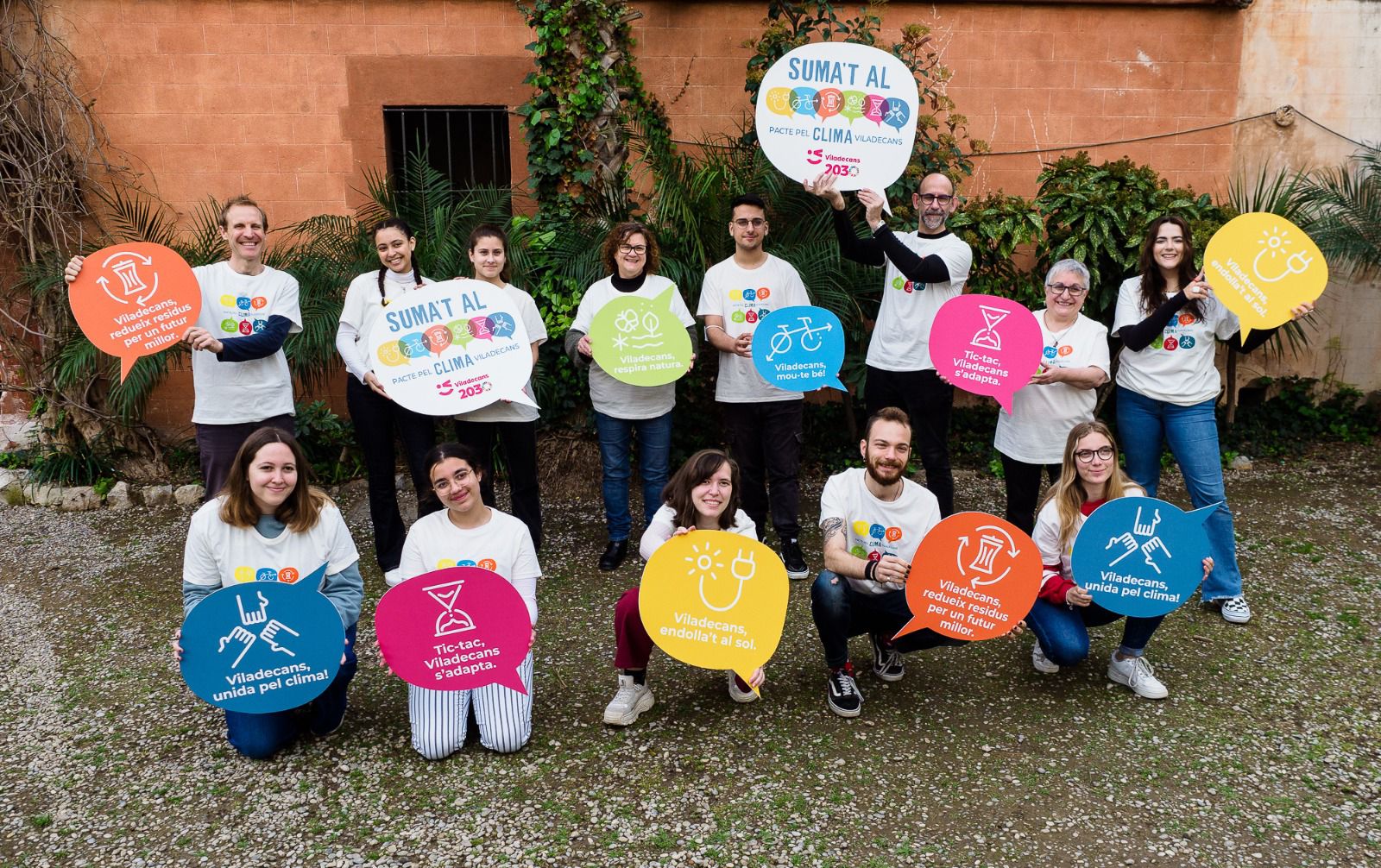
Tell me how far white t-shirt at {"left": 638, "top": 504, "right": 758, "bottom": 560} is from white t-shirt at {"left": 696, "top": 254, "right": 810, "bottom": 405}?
47.6 inches

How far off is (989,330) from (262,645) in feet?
10.0

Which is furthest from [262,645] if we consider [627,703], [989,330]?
[989,330]

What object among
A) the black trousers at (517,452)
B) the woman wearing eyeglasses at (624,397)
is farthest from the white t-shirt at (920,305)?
the black trousers at (517,452)

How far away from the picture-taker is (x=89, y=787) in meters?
3.19

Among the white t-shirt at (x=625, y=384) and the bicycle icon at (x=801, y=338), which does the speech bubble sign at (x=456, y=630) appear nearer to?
the white t-shirt at (x=625, y=384)

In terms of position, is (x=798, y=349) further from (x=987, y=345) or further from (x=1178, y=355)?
(x=1178, y=355)

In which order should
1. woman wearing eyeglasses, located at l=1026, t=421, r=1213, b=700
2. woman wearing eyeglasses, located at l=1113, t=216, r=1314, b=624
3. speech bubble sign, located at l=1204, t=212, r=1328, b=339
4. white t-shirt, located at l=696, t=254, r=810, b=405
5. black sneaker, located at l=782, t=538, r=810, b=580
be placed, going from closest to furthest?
woman wearing eyeglasses, located at l=1026, t=421, r=1213, b=700 → speech bubble sign, located at l=1204, t=212, r=1328, b=339 → woman wearing eyeglasses, located at l=1113, t=216, r=1314, b=624 → white t-shirt, located at l=696, t=254, r=810, b=405 → black sneaker, located at l=782, t=538, r=810, b=580

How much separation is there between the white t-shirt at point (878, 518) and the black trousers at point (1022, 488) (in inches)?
33.5

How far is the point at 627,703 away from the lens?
350 cm

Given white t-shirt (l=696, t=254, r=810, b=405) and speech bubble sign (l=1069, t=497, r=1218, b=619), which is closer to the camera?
speech bubble sign (l=1069, t=497, r=1218, b=619)

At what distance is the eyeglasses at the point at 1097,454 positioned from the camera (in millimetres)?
3557

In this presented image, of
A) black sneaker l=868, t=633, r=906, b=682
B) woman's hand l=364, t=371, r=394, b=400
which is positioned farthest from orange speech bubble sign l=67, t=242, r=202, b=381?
black sneaker l=868, t=633, r=906, b=682

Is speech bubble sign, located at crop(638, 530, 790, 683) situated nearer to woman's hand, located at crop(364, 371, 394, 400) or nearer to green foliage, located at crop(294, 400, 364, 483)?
woman's hand, located at crop(364, 371, 394, 400)

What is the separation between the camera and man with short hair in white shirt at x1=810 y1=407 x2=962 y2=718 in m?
3.46
